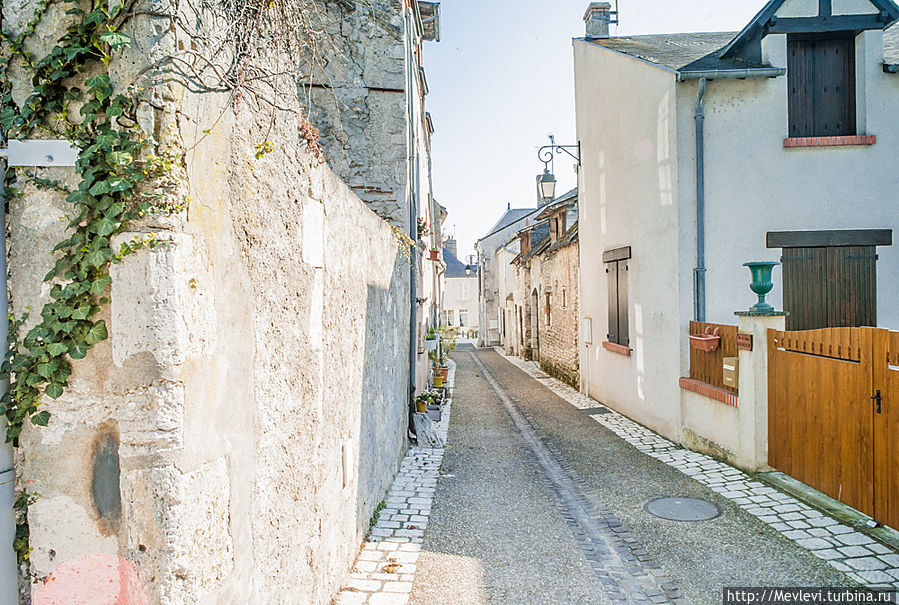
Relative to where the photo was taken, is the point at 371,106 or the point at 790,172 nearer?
the point at 790,172

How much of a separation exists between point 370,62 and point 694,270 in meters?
5.20

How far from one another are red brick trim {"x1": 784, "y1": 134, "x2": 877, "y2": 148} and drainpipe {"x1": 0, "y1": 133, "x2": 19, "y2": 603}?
27.7 ft

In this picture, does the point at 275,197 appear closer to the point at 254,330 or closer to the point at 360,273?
the point at 254,330

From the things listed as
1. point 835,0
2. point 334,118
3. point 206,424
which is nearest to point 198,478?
point 206,424

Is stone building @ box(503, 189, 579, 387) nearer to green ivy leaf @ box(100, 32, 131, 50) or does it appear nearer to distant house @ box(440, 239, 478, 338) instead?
green ivy leaf @ box(100, 32, 131, 50)

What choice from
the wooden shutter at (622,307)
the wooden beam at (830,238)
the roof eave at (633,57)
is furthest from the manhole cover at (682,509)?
the roof eave at (633,57)

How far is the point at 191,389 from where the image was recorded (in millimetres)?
1793

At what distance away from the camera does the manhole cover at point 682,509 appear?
506cm

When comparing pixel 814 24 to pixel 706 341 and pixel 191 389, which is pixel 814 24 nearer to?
pixel 706 341

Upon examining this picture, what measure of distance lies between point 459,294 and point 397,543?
4562cm

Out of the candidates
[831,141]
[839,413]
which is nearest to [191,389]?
[839,413]

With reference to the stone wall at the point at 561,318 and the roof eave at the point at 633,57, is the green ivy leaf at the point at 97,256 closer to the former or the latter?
the roof eave at the point at 633,57

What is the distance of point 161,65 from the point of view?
68.2 inches

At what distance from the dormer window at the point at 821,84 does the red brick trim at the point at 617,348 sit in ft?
12.9
